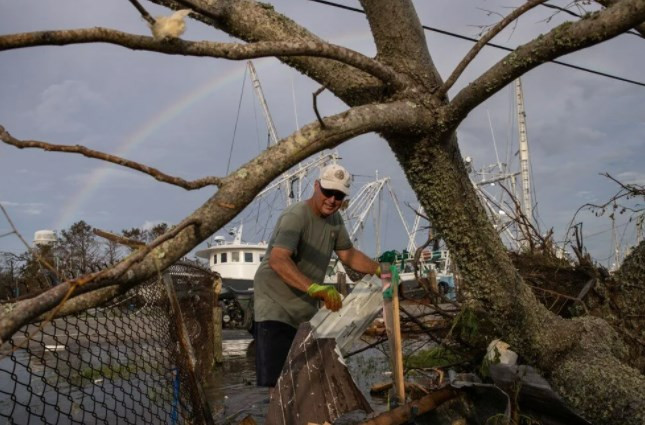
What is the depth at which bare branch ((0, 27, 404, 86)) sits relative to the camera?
1781 millimetres

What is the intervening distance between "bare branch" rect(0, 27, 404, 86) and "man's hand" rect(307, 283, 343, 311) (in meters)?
1.44

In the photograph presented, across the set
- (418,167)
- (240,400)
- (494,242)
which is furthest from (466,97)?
(240,400)

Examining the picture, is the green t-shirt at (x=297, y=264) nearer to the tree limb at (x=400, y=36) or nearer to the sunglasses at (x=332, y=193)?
the sunglasses at (x=332, y=193)

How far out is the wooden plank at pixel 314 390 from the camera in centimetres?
327

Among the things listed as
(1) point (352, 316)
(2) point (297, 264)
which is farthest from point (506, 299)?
(2) point (297, 264)

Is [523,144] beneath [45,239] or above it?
above

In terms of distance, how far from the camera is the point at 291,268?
3.83m

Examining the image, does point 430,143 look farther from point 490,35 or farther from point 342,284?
point 342,284

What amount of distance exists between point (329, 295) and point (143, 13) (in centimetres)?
214

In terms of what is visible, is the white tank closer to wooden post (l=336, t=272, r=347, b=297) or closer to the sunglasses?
the sunglasses

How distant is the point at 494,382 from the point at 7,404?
5891 mm

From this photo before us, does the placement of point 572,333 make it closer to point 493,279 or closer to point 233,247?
point 493,279

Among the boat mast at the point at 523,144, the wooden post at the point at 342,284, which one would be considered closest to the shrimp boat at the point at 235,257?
the wooden post at the point at 342,284

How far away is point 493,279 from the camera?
3662 millimetres
